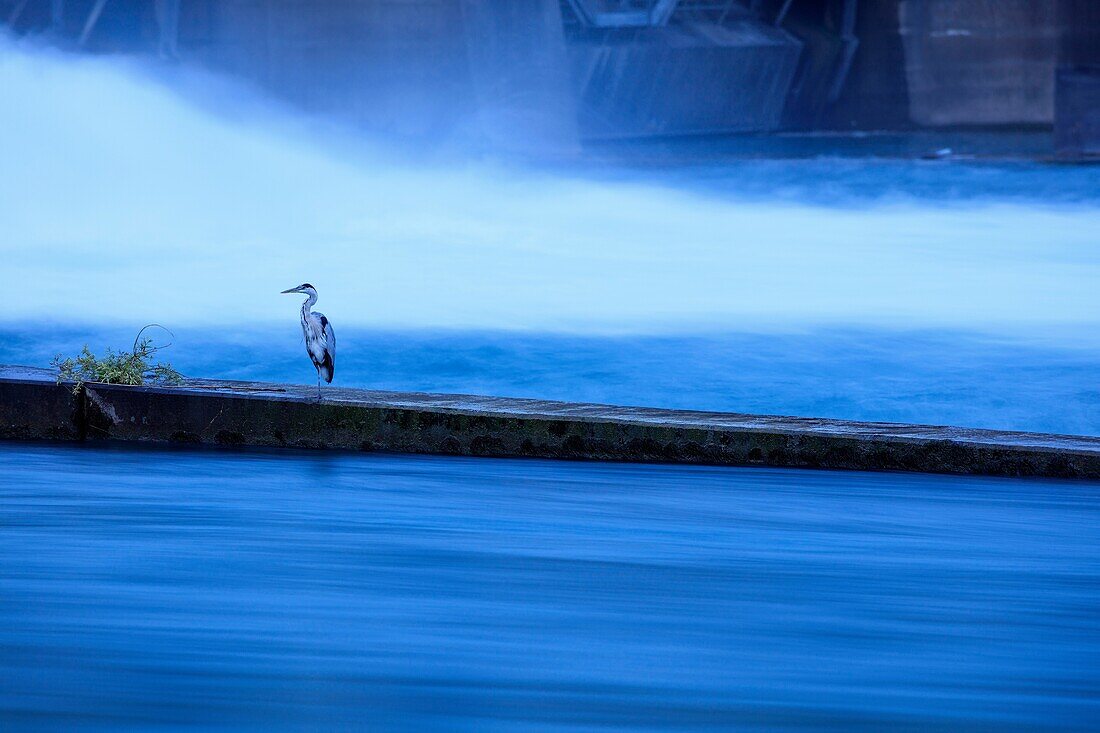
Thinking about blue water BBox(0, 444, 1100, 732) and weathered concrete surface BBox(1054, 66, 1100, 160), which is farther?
weathered concrete surface BBox(1054, 66, 1100, 160)

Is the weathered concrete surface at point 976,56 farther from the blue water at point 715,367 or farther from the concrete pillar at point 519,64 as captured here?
the blue water at point 715,367

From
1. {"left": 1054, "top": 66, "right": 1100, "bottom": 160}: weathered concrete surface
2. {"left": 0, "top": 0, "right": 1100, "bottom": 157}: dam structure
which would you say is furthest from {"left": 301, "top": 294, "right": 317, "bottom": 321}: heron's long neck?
{"left": 1054, "top": 66, "right": 1100, "bottom": 160}: weathered concrete surface

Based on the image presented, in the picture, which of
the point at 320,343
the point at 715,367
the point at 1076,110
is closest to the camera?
the point at 320,343

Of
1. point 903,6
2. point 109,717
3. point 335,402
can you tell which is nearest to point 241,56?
point 903,6

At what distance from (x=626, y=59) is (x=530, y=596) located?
30.7 m

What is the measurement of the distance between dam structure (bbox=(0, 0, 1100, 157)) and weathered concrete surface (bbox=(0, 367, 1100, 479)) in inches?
1002

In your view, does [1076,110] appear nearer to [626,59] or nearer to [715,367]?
[626,59]

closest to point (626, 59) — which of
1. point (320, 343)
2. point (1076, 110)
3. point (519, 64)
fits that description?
point (519, 64)

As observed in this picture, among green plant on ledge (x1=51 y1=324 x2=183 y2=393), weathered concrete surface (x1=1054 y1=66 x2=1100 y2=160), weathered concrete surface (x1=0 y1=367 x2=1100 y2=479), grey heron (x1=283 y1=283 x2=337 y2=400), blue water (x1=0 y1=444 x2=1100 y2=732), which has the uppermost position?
weathered concrete surface (x1=1054 y1=66 x2=1100 y2=160)

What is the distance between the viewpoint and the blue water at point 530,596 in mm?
5898

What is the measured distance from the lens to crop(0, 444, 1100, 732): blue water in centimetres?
590

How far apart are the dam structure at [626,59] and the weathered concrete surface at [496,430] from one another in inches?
1002

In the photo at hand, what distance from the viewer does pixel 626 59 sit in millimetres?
37062

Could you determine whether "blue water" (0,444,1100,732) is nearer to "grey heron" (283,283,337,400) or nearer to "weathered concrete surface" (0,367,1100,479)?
"weathered concrete surface" (0,367,1100,479)
